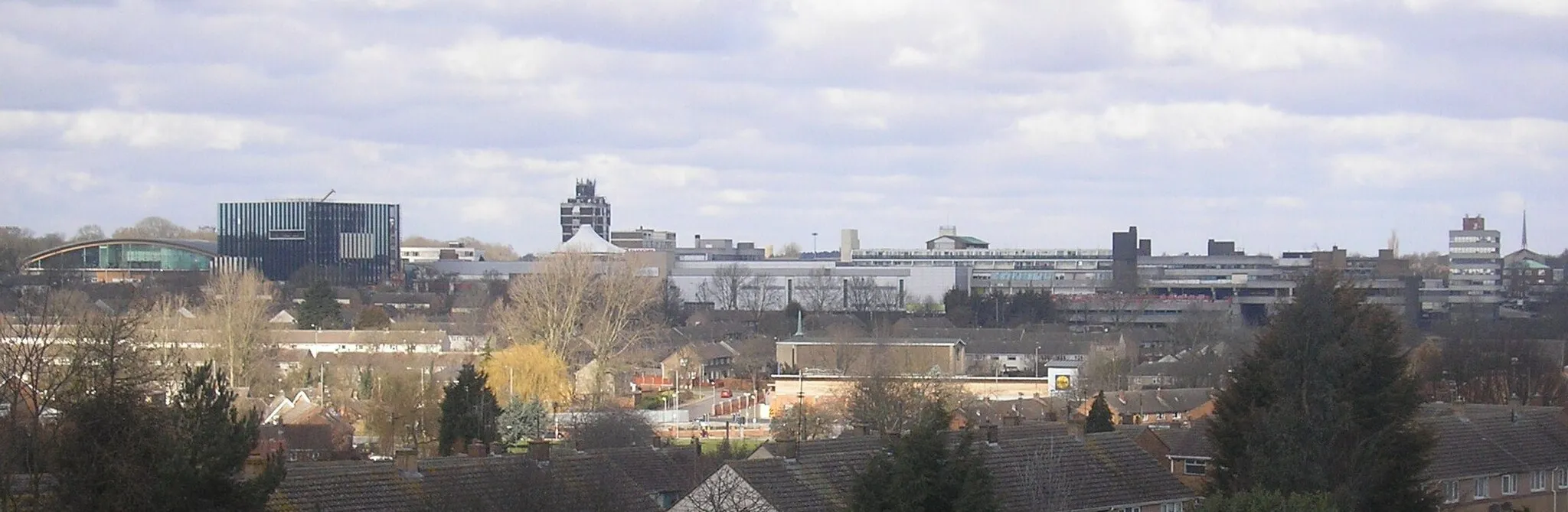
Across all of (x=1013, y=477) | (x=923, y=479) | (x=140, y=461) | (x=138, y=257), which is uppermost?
(x=138, y=257)

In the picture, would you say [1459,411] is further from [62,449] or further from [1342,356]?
[62,449]

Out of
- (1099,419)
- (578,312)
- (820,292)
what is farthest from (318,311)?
(1099,419)

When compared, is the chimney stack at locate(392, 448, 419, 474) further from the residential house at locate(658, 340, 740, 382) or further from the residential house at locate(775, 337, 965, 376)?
the residential house at locate(658, 340, 740, 382)

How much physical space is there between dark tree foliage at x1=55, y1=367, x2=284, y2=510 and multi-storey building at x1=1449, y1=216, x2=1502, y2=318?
10491 centimetres

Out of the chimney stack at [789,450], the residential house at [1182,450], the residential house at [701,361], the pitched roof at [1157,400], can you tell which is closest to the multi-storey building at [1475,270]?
the residential house at [701,361]

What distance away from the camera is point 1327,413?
26.1 meters

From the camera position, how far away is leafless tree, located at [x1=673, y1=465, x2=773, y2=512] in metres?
23.8

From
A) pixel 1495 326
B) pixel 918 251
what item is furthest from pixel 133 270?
pixel 1495 326

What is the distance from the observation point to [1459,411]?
39.8 meters

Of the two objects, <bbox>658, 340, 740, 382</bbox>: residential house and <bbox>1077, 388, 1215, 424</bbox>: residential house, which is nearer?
<bbox>1077, 388, 1215, 424</bbox>: residential house

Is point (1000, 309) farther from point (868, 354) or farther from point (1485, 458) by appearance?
point (1485, 458)

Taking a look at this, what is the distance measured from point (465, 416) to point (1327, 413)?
1864 centimetres

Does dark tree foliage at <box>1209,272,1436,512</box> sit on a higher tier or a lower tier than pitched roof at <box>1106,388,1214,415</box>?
higher

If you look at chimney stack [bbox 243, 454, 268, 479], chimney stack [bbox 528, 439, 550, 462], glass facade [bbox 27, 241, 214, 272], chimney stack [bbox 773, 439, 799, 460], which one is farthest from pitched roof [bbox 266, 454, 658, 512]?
glass facade [bbox 27, 241, 214, 272]
